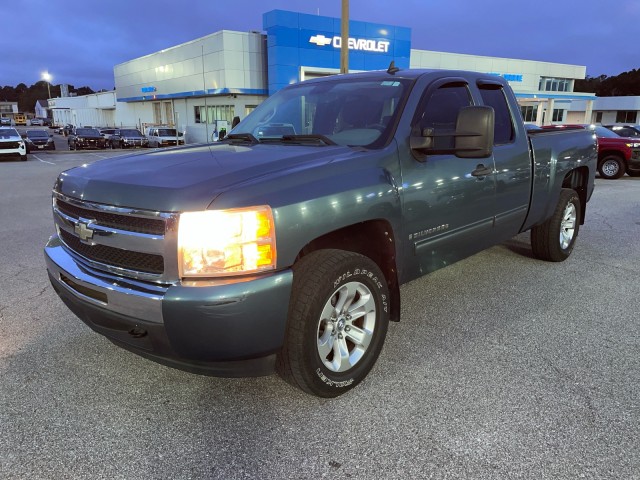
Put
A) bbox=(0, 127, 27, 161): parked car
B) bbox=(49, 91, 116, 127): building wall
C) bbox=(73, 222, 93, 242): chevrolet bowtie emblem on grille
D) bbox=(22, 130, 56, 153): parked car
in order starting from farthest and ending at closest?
bbox=(49, 91, 116, 127): building wall < bbox=(22, 130, 56, 153): parked car < bbox=(0, 127, 27, 161): parked car < bbox=(73, 222, 93, 242): chevrolet bowtie emblem on grille

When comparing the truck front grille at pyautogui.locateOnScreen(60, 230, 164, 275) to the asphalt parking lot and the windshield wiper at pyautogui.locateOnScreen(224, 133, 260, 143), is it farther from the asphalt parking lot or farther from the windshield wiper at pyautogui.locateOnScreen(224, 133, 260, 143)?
the windshield wiper at pyautogui.locateOnScreen(224, 133, 260, 143)

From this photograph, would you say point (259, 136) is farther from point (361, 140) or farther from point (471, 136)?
point (471, 136)

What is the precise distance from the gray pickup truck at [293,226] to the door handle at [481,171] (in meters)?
0.02

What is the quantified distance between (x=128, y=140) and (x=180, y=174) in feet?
111

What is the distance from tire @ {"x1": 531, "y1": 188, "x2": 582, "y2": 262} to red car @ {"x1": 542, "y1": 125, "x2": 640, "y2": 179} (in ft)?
35.4

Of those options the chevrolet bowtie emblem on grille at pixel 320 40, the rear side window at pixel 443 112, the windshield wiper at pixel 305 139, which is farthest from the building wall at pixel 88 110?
the rear side window at pixel 443 112

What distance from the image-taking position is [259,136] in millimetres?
3949

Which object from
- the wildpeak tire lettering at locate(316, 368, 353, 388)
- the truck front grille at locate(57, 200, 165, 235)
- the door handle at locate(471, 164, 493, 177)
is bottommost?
the wildpeak tire lettering at locate(316, 368, 353, 388)

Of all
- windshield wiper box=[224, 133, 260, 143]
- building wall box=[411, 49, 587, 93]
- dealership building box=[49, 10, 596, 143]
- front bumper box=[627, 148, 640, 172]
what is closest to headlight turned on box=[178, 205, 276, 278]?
windshield wiper box=[224, 133, 260, 143]

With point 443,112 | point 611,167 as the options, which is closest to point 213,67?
point 611,167

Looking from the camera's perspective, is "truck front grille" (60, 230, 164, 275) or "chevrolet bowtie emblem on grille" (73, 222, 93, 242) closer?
"truck front grille" (60, 230, 164, 275)

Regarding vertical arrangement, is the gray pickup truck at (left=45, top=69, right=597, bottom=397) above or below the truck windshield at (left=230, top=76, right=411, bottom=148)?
below

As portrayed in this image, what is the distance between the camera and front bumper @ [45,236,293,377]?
7.65 feet

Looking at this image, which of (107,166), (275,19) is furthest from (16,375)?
(275,19)
